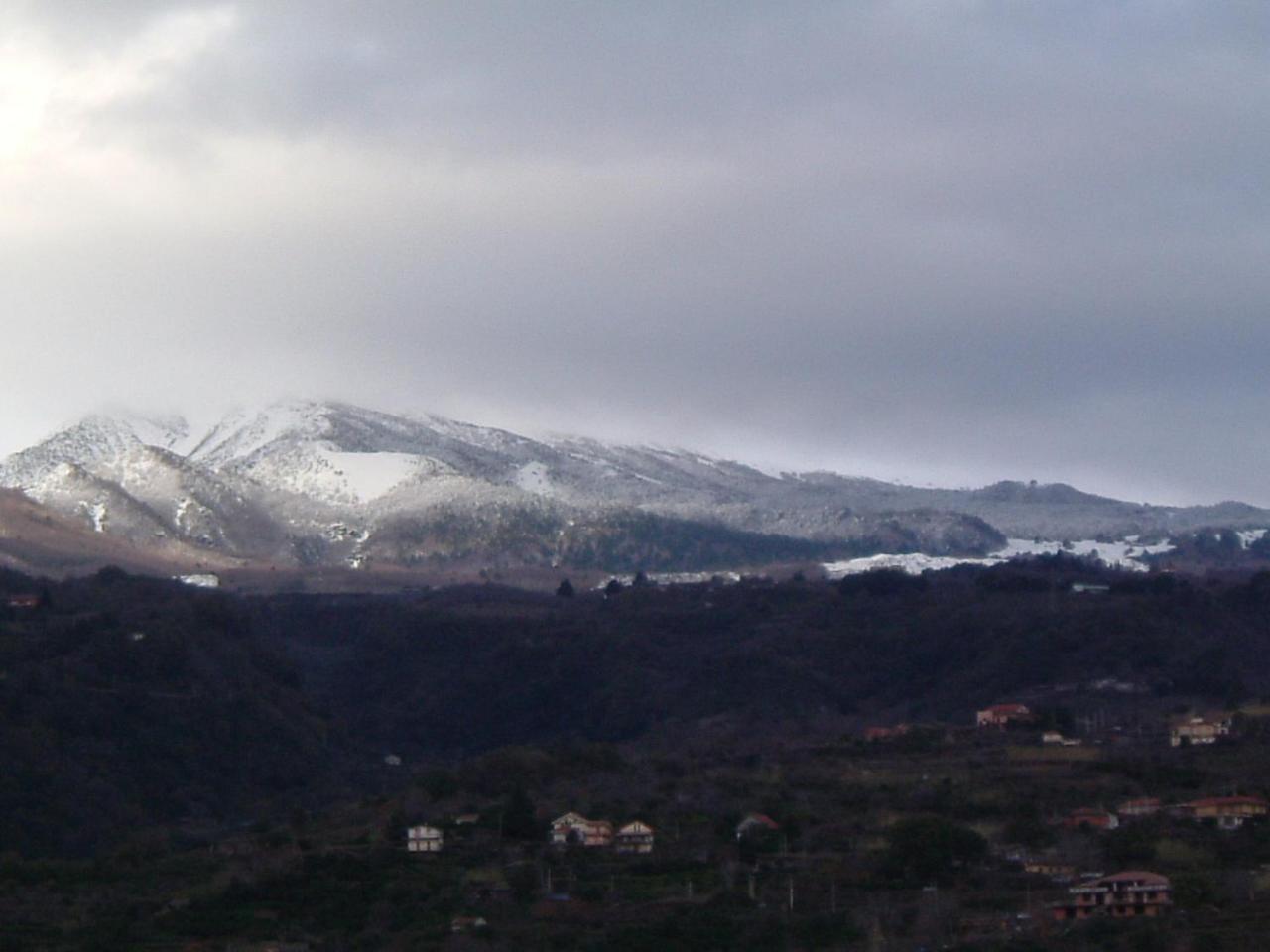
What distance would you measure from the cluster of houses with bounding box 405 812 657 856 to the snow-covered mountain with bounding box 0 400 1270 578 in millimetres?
93093

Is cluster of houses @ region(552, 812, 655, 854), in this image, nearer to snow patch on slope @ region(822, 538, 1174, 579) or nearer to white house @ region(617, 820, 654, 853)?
white house @ region(617, 820, 654, 853)

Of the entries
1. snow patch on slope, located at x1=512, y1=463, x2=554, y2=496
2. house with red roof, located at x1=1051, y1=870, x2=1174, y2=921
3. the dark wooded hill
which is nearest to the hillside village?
house with red roof, located at x1=1051, y1=870, x2=1174, y2=921

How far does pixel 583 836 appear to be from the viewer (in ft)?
221

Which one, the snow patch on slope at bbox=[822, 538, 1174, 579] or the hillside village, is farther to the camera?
the snow patch on slope at bbox=[822, 538, 1174, 579]

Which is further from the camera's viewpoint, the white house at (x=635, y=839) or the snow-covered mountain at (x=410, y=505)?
the snow-covered mountain at (x=410, y=505)

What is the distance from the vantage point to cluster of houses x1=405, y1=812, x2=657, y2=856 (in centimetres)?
6644

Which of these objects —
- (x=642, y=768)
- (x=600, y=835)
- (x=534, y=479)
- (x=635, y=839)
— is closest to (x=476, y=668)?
(x=642, y=768)

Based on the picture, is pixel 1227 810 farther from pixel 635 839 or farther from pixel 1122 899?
pixel 635 839

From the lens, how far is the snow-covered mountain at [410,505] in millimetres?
166000

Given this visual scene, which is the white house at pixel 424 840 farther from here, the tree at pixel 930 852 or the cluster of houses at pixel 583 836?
the tree at pixel 930 852

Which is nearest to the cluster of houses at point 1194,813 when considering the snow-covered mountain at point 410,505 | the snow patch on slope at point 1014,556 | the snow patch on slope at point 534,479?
the snow patch on slope at point 1014,556

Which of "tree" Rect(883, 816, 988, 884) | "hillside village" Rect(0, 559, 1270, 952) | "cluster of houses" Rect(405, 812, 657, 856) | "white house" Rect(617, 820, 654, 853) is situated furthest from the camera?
"cluster of houses" Rect(405, 812, 657, 856)

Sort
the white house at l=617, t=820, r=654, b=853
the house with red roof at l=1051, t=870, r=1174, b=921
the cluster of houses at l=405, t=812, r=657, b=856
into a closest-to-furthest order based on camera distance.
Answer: the house with red roof at l=1051, t=870, r=1174, b=921 → the white house at l=617, t=820, r=654, b=853 → the cluster of houses at l=405, t=812, r=657, b=856

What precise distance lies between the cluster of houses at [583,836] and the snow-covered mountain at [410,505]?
93.1 meters
